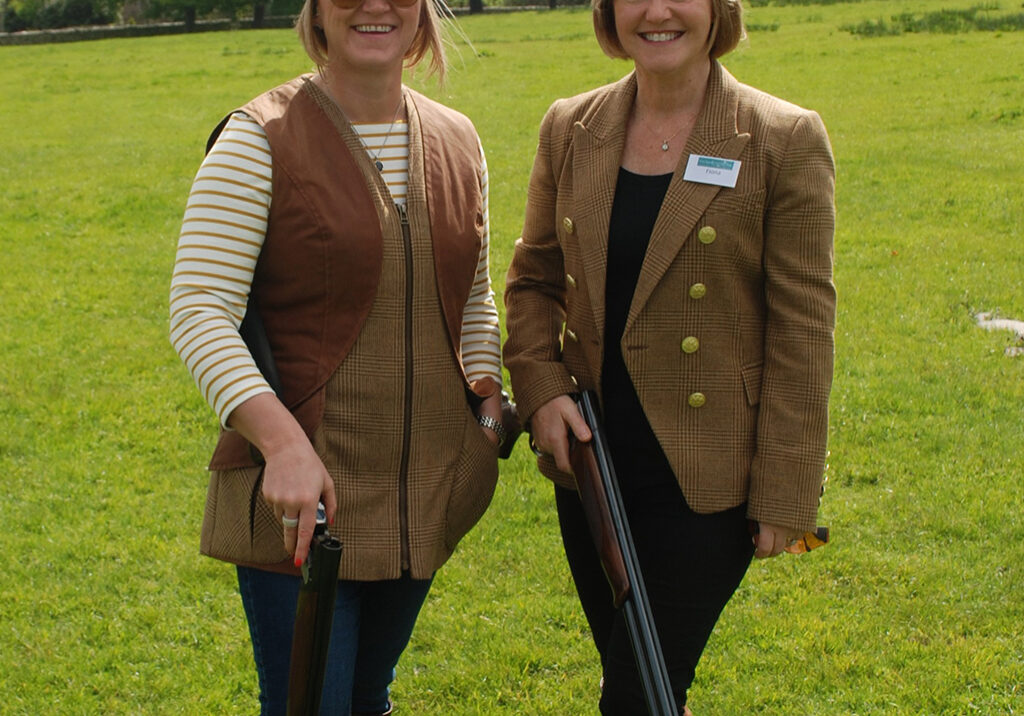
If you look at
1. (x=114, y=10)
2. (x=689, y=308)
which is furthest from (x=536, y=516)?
(x=114, y=10)

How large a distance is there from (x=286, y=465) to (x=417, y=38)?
1104 mm

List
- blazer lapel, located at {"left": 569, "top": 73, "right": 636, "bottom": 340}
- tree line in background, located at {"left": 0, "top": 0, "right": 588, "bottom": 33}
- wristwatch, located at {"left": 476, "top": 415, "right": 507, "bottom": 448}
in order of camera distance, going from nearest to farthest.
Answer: blazer lapel, located at {"left": 569, "top": 73, "right": 636, "bottom": 340}, wristwatch, located at {"left": 476, "top": 415, "right": 507, "bottom": 448}, tree line in background, located at {"left": 0, "top": 0, "right": 588, "bottom": 33}

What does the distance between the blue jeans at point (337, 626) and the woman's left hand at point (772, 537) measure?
0.82 metres

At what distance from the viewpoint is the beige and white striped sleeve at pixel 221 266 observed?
233cm

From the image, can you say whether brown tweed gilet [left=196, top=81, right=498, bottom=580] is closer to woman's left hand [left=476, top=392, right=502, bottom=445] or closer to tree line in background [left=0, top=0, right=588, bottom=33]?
woman's left hand [left=476, top=392, right=502, bottom=445]

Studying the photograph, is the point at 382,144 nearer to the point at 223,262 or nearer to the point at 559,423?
the point at 223,262

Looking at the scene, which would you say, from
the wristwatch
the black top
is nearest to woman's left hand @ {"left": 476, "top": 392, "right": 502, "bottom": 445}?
the wristwatch

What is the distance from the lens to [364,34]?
2.56 metres

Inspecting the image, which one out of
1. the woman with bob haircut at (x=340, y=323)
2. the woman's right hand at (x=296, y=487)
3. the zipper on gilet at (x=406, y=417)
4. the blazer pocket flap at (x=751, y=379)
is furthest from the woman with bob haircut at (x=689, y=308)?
the woman's right hand at (x=296, y=487)

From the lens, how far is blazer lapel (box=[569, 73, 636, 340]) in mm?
2738

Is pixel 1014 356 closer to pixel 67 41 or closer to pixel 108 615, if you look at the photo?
pixel 108 615

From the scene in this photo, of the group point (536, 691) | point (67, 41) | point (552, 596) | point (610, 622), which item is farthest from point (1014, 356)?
point (67, 41)

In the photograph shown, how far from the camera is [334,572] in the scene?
2.31 m

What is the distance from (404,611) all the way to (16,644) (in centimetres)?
248
